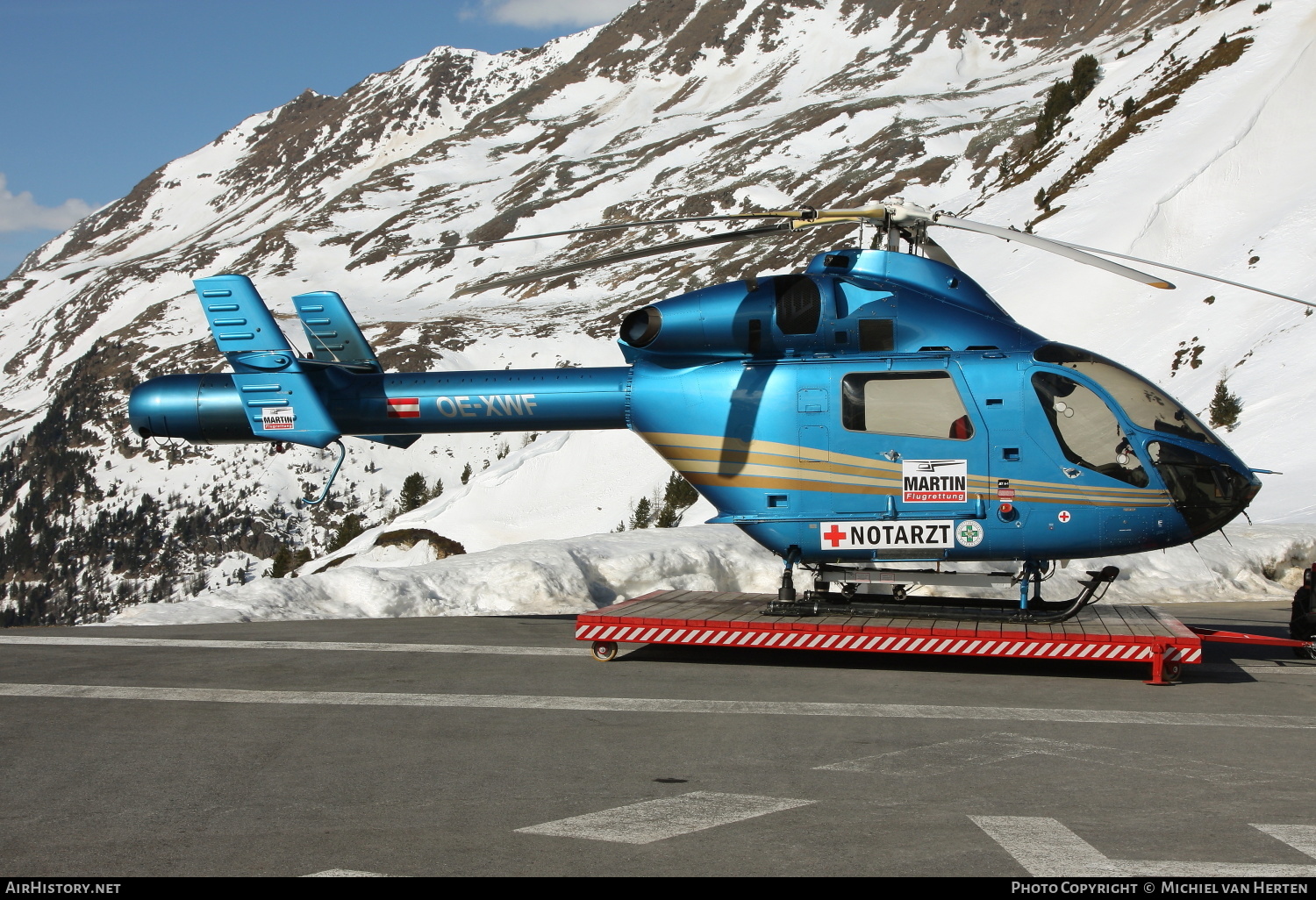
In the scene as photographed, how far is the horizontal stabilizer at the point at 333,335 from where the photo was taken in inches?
553

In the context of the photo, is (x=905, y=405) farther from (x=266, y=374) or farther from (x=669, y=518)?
(x=669, y=518)

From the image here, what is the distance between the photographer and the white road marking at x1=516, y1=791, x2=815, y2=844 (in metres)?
6.04

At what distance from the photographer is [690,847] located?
5793mm

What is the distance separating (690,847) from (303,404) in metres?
9.54

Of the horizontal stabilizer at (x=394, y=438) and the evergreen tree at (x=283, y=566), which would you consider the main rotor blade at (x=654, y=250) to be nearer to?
the horizontal stabilizer at (x=394, y=438)

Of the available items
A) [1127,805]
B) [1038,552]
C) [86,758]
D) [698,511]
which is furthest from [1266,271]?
[86,758]

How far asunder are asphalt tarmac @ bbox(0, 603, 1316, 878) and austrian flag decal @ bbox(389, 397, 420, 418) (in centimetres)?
294

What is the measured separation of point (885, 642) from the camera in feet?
35.1

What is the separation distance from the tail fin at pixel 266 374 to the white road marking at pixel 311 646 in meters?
2.56

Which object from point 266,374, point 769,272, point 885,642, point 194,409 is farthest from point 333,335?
point 769,272

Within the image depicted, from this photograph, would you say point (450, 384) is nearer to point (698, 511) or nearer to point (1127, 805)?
point (1127, 805)

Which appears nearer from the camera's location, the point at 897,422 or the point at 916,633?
the point at 916,633

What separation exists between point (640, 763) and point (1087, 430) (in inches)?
247

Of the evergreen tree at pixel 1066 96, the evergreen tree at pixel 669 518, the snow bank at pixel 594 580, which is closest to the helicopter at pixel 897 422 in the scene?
the snow bank at pixel 594 580
